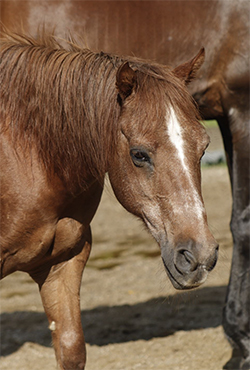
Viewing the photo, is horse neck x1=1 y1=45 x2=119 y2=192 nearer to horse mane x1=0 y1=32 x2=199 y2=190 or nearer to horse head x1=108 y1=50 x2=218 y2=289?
horse mane x1=0 y1=32 x2=199 y2=190

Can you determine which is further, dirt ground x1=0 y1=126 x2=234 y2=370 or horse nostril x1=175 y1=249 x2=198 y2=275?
dirt ground x1=0 y1=126 x2=234 y2=370

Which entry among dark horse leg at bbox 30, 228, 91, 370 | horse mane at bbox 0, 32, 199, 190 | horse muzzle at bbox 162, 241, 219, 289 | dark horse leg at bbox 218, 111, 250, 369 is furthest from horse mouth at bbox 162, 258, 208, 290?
dark horse leg at bbox 218, 111, 250, 369

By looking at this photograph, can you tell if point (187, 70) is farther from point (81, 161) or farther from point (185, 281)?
point (185, 281)

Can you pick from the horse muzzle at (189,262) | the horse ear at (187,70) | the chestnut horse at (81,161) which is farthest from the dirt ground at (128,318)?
the horse ear at (187,70)

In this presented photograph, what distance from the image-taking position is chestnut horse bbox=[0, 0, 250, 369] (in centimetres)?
434

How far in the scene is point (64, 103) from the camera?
3.13 meters

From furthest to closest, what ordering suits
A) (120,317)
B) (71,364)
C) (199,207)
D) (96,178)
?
(120,317) < (71,364) < (96,178) < (199,207)

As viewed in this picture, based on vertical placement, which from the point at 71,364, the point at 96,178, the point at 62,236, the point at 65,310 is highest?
the point at 96,178

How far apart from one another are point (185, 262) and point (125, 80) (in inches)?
33.7

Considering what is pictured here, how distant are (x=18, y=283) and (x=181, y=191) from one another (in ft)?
12.9

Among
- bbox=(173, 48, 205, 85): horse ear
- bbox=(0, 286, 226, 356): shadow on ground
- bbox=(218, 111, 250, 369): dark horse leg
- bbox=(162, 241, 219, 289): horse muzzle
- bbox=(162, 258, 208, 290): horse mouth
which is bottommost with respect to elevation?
bbox=(0, 286, 226, 356): shadow on ground

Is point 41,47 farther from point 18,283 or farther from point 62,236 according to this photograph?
point 18,283

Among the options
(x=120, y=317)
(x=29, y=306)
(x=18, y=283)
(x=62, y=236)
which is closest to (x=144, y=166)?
(x=62, y=236)

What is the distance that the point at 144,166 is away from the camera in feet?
9.15
